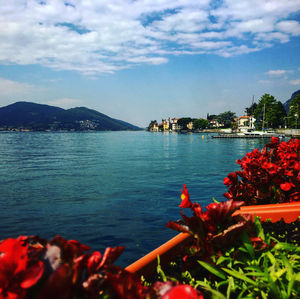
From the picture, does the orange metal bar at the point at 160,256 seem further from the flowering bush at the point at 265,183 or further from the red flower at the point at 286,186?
the red flower at the point at 286,186

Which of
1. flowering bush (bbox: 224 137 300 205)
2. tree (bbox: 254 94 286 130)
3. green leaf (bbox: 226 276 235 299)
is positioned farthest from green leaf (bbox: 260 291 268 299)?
tree (bbox: 254 94 286 130)

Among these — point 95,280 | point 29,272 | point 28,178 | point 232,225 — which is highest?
point 29,272

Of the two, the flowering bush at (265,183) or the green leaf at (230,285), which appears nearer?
the green leaf at (230,285)

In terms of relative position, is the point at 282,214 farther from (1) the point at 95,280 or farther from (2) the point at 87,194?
(2) the point at 87,194

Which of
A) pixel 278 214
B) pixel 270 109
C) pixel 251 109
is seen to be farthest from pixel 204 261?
pixel 251 109

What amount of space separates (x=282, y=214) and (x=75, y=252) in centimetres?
274

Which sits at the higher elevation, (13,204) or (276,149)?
(276,149)

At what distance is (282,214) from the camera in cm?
322

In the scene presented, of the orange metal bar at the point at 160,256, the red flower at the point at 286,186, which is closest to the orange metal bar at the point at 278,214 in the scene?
the red flower at the point at 286,186

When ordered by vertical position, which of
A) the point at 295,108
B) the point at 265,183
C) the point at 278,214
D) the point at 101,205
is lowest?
the point at 101,205

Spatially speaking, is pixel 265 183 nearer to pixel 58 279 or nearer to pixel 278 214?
pixel 278 214

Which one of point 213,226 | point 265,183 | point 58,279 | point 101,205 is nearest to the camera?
point 58,279

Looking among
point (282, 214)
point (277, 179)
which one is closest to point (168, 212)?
point (277, 179)

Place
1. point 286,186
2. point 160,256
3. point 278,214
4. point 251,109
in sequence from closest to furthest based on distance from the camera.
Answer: point 160,256 < point 278,214 < point 286,186 < point 251,109
